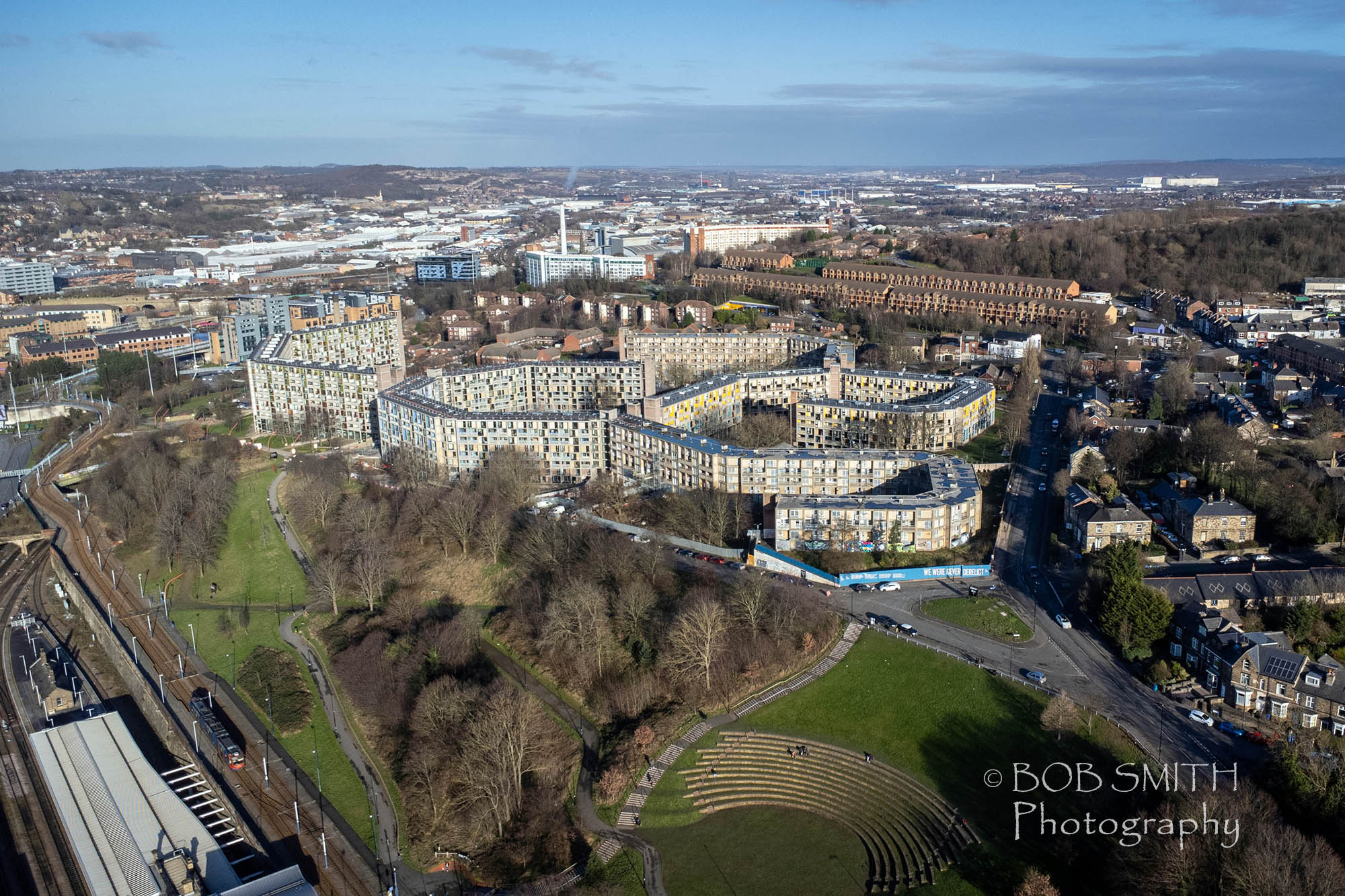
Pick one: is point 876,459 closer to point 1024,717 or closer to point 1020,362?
point 1024,717

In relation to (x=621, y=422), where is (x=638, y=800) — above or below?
below

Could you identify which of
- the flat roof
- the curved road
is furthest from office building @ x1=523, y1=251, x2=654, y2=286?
the flat roof

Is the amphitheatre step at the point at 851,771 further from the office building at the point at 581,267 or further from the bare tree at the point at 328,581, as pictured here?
the office building at the point at 581,267

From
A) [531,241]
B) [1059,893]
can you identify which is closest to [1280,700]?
[1059,893]

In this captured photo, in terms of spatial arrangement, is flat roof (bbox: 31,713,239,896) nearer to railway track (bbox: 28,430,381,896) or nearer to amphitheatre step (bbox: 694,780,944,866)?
railway track (bbox: 28,430,381,896)

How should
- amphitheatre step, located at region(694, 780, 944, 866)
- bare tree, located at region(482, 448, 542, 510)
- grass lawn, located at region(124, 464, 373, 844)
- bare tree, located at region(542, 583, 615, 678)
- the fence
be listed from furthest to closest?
bare tree, located at region(482, 448, 542, 510) < the fence < bare tree, located at region(542, 583, 615, 678) < grass lawn, located at region(124, 464, 373, 844) < amphitheatre step, located at region(694, 780, 944, 866)

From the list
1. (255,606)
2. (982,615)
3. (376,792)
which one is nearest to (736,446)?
(982,615)

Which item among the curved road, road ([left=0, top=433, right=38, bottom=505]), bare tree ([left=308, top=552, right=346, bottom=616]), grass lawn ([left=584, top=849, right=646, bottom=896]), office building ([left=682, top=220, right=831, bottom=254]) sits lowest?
grass lawn ([left=584, top=849, right=646, bottom=896])

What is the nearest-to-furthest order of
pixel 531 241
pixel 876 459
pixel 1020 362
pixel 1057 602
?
1. pixel 1057 602
2. pixel 876 459
3. pixel 1020 362
4. pixel 531 241
